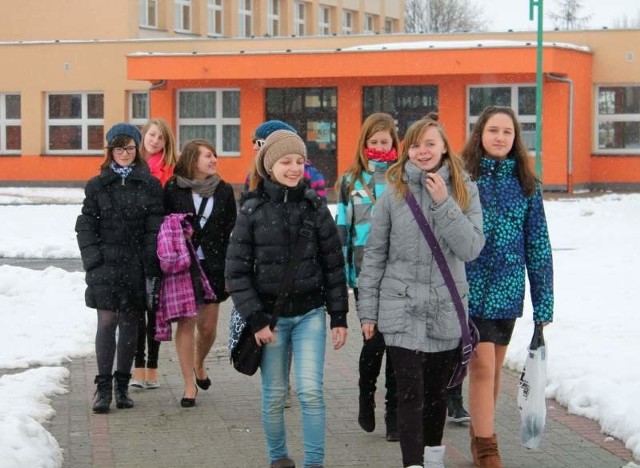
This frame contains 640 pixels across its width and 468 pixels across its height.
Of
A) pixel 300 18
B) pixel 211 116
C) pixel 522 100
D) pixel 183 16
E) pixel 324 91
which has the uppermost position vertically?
pixel 300 18

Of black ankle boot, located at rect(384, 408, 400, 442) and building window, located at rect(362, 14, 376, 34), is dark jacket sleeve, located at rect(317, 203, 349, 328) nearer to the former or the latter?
black ankle boot, located at rect(384, 408, 400, 442)

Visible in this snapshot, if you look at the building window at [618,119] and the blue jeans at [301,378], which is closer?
the blue jeans at [301,378]

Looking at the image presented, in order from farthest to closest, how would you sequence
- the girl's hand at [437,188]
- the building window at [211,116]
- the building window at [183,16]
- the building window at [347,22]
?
the building window at [347,22], the building window at [183,16], the building window at [211,116], the girl's hand at [437,188]

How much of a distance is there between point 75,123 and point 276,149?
36.1 m

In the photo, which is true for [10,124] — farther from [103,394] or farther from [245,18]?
[103,394]

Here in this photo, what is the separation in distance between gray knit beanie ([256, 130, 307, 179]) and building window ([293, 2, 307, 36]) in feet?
160

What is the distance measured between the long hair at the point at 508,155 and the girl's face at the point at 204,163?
2201 millimetres

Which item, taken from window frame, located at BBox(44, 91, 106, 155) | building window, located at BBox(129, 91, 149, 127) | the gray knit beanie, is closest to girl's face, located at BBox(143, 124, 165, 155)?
the gray knit beanie

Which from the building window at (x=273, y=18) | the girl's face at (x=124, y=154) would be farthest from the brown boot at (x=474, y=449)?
the building window at (x=273, y=18)

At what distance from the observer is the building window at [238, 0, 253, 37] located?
5122 centimetres

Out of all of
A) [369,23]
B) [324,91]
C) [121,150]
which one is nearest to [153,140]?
[121,150]

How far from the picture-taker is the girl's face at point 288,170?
6539 mm

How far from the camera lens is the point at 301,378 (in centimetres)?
647

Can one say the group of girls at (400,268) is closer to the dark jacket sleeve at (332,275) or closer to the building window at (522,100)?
the dark jacket sleeve at (332,275)
